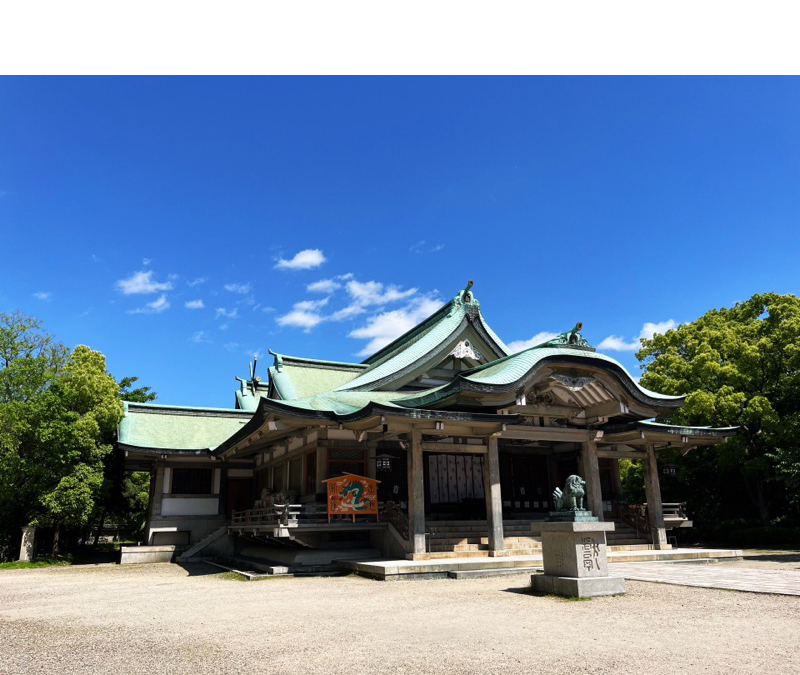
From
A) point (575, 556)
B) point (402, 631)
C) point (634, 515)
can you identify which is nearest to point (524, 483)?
point (634, 515)

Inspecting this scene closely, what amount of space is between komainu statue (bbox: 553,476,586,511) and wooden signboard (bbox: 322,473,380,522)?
655 centimetres

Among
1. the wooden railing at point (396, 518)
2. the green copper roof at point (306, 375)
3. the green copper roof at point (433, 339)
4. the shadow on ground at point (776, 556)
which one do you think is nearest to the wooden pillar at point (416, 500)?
the wooden railing at point (396, 518)

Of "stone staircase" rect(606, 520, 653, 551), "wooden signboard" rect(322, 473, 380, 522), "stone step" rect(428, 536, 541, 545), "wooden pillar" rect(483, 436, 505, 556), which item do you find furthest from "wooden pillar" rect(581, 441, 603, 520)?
"wooden signboard" rect(322, 473, 380, 522)

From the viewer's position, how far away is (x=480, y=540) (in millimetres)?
16328

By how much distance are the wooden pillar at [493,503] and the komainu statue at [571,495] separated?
472cm

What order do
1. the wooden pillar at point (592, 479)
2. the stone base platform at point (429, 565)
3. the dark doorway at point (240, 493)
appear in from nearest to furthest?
the stone base platform at point (429, 565) < the wooden pillar at point (592, 479) < the dark doorway at point (240, 493)

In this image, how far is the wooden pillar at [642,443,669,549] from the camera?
18.5 metres

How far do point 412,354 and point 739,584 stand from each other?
1299 centimetres

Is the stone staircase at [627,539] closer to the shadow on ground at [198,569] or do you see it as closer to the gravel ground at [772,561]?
the gravel ground at [772,561]

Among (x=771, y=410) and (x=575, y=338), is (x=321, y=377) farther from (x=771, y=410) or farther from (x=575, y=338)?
(x=771, y=410)

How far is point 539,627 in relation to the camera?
24.9 ft

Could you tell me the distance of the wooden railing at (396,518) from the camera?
15.7m

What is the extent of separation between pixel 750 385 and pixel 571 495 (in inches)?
711

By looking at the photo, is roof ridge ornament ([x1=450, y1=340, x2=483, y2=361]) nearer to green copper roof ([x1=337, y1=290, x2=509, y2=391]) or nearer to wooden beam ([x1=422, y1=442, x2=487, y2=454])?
green copper roof ([x1=337, y1=290, x2=509, y2=391])
